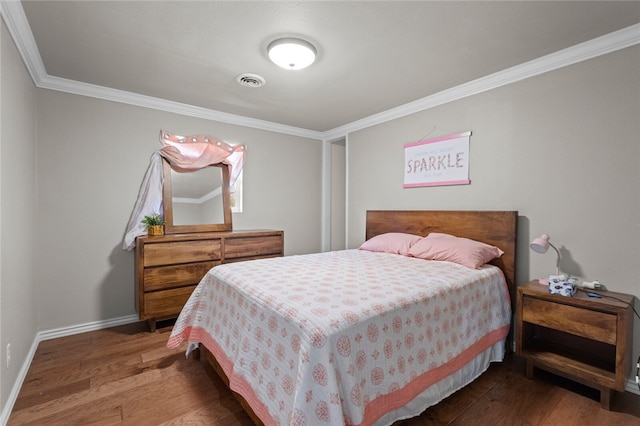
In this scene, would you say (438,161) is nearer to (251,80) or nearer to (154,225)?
(251,80)

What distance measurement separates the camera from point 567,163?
2.19 metres

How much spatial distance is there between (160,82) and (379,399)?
2975mm

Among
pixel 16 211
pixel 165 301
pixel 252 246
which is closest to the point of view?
pixel 16 211

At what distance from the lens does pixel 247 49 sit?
212 cm

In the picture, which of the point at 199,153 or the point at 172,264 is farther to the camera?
the point at 199,153

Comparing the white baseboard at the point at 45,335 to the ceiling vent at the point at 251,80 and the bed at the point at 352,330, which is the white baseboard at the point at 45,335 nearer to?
the bed at the point at 352,330

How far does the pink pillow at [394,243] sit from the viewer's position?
9.39ft

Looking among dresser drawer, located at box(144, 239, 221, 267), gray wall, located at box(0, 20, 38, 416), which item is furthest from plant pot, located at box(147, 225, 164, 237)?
gray wall, located at box(0, 20, 38, 416)

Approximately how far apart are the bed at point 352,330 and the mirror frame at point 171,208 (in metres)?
1.21

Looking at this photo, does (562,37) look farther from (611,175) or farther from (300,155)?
(300,155)

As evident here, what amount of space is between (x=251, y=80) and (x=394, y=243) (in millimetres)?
2045

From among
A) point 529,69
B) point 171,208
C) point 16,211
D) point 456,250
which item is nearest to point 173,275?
point 171,208

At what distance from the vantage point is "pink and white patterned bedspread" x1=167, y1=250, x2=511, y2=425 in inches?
46.3

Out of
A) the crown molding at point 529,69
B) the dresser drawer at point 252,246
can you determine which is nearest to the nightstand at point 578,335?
the crown molding at point 529,69
